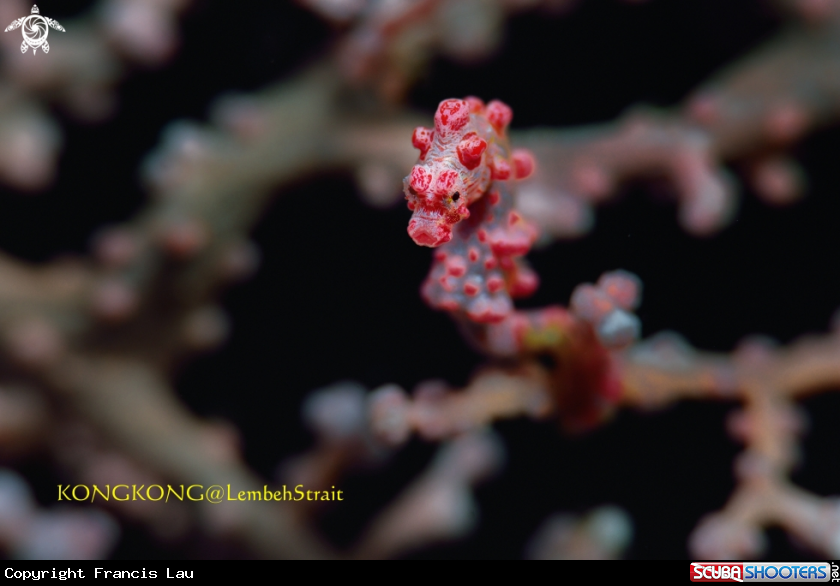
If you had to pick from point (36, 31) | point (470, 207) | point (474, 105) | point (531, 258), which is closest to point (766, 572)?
point (531, 258)

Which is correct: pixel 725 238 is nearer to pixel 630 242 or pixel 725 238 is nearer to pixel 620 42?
pixel 630 242

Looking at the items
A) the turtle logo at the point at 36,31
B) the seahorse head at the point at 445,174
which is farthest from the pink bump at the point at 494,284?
the turtle logo at the point at 36,31

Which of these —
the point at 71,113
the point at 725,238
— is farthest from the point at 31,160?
the point at 725,238

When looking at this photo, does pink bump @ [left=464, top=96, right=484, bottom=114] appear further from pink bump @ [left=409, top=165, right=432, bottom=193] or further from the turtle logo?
the turtle logo

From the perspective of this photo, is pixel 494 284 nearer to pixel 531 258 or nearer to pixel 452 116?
pixel 452 116

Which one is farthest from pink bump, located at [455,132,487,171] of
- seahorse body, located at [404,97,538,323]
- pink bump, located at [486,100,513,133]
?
pink bump, located at [486,100,513,133]

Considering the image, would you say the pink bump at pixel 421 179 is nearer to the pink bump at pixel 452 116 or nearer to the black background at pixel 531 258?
the pink bump at pixel 452 116
